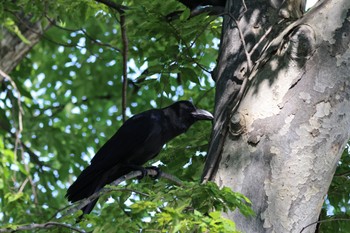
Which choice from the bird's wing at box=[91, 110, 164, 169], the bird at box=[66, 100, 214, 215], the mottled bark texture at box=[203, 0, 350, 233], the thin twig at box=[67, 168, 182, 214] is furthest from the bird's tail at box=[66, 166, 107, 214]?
the mottled bark texture at box=[203, 0, 350, 233]

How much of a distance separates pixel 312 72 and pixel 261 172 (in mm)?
561

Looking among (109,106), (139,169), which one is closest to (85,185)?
(139,169)

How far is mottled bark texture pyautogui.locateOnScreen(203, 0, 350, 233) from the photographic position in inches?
130

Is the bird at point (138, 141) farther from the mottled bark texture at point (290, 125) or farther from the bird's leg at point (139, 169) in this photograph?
the mottled bark texture at point (290, 125)

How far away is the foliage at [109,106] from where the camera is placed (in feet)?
10.9

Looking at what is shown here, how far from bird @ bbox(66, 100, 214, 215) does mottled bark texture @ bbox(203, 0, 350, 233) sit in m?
2.03

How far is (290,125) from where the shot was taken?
339 cm

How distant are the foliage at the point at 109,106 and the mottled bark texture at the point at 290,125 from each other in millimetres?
180

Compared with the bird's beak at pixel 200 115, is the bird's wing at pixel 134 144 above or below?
Result: below

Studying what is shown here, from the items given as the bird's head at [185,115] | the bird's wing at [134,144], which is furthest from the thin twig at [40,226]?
the bird's head at [185,115]

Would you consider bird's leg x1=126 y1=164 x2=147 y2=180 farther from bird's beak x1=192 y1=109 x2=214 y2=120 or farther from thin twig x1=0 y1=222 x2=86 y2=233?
thin twig x1=0 y1=222 x2=86 y2=233

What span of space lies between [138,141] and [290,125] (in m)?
2.58

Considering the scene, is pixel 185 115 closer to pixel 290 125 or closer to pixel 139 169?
pixel 139 169

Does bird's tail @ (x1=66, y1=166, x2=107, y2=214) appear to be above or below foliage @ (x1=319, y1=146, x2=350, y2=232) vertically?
above
